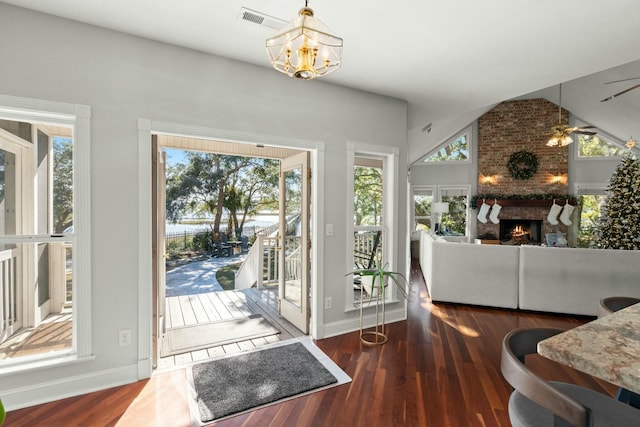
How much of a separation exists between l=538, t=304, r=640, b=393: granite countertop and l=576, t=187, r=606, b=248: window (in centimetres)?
933

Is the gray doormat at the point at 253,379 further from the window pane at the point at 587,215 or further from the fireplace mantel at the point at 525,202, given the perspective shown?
the window pane at the point at 587,215

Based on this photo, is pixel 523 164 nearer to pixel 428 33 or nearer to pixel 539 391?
pixel 428 33

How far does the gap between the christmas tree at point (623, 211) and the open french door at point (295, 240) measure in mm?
5183

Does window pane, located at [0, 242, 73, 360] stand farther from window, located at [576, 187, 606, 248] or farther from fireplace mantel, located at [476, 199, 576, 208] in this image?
window, located at [576, 187, 606, 248]

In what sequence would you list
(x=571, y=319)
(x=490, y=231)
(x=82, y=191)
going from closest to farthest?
(x=82, y=191)
(x=571, y=319)
(x=490, y=231)

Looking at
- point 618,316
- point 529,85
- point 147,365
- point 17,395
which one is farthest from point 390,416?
point 529,85

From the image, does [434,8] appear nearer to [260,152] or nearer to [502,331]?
[260,152]

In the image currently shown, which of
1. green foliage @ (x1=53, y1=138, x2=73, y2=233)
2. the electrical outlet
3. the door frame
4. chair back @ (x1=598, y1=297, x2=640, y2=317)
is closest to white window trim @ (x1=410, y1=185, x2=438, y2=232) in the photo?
the door frame

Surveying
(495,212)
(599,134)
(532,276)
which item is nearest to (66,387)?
(532,276)

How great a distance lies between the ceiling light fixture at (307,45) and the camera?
59.1 inches

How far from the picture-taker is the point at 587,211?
845 centimetres

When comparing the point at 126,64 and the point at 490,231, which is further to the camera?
the point at 490,231

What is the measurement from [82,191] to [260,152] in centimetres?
241

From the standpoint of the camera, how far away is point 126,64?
2.46 metres
